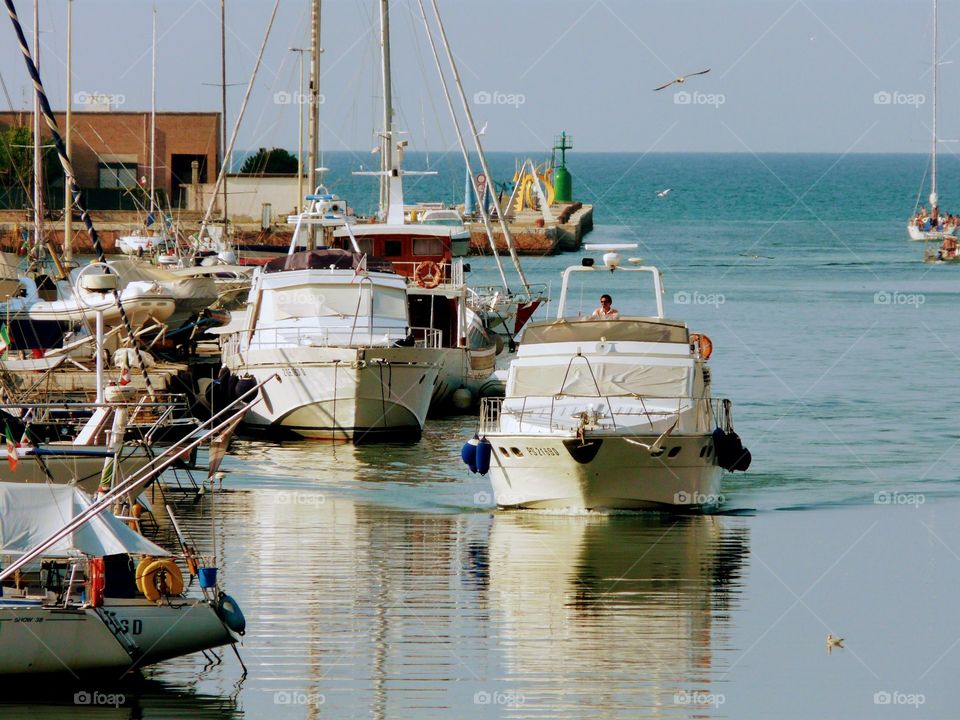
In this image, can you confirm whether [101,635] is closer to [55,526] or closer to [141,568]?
[141,568]

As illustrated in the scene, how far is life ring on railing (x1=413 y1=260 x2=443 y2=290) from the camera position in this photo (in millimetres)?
38438

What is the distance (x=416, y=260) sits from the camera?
42.5m

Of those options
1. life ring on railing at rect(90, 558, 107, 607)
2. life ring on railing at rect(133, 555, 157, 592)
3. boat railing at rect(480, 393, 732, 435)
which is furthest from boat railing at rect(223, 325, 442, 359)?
life ring on railing at rect(90, 558, 107, 607)

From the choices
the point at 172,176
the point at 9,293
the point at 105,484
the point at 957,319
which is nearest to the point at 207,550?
the point at 105,484

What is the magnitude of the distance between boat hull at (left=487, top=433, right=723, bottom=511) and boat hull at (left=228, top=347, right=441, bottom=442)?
7761mm

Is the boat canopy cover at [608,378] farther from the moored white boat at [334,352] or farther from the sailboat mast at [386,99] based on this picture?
the sailboat mast at [386,99]

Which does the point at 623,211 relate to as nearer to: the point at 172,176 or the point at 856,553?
the point at 172,176

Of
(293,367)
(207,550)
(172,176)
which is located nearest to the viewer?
(207,550)

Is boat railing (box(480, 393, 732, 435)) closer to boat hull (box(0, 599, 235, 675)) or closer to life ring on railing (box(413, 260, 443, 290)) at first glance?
boat hull (box(0, 599, 235, 675))

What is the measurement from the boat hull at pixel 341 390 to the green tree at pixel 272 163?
65609 millimetres

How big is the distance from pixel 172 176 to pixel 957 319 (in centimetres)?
4791

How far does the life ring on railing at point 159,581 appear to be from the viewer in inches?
606

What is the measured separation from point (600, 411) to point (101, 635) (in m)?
9.55

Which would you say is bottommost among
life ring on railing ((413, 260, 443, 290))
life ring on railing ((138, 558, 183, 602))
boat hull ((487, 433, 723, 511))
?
boat hull ((487, 433, 723, 511))
